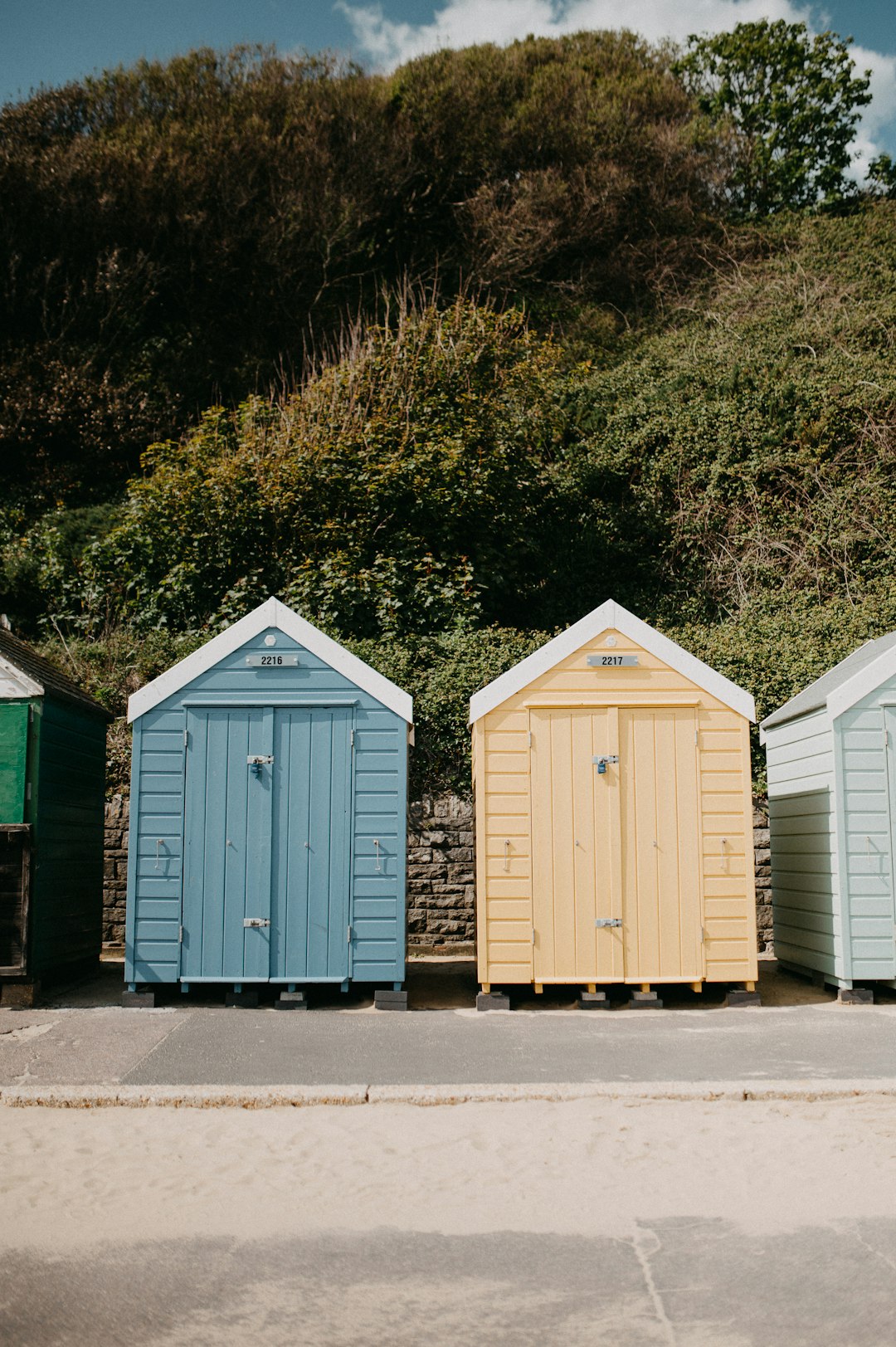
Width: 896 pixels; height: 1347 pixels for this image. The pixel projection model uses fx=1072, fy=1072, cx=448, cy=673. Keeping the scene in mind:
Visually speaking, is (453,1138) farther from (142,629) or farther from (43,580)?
(43,580)

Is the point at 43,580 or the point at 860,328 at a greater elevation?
the point at 860,328

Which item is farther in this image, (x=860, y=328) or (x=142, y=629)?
(x=860, y=328)

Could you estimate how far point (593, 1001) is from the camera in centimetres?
834

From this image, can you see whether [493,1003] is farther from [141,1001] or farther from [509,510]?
[509,510]

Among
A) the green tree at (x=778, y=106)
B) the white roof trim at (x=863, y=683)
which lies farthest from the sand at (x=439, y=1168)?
the green tree at (x=778, y=106)

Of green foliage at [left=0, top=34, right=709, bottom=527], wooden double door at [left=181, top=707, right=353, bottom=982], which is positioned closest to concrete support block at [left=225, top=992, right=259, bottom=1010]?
wooden double door at [left=181, top=707, right=353, bottom=982]

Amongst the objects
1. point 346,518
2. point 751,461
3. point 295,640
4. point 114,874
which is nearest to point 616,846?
point 295,640

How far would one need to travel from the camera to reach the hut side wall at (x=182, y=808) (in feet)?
26.7

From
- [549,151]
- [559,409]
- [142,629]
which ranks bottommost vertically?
[142,629]

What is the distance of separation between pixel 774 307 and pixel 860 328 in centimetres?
209

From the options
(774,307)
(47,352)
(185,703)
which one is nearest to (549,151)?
(774,307)

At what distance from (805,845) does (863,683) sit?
1.65 m

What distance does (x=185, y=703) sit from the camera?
8.38m

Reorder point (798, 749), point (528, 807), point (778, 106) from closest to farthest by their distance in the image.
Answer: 1. point (528, 807)
2. point (798, 749)
3. point (778, 106)
